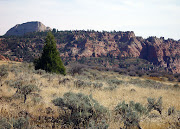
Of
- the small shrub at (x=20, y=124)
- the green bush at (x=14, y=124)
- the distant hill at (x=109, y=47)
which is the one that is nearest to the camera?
the green bush at (x=14, y=124)

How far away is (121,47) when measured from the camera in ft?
421

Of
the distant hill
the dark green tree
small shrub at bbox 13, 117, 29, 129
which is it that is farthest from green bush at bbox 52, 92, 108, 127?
the distant hill

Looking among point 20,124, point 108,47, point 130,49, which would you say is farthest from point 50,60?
point 130,49

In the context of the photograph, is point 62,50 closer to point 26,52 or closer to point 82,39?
point 82,39

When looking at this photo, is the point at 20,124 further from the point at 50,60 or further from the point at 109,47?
the point at 109,47

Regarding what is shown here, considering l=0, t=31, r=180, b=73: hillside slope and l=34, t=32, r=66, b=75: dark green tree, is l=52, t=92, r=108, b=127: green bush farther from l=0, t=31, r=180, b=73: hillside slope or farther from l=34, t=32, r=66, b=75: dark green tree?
l=0, t=31, r=180, b=73: hillside slope

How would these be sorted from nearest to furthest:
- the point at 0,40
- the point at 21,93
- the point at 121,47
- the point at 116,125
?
1. the point at 116,125
2. the point at 21,93
3. the point at 0,40
4. the point at 121,47

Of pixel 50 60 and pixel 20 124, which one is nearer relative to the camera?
pixel 20 124

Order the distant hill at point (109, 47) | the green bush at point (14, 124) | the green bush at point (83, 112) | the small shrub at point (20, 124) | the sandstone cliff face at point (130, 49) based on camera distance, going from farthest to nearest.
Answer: the sandstone cliff face at point (130, 49) → the distant hill at point (109, 47) → the green bush at point (83, 112) → the small shrub at point (20, 124) → the green bush at point (14, 124)

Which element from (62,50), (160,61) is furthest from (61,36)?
(160,61)

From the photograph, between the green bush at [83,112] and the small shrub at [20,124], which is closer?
the small shrub at [20,124]

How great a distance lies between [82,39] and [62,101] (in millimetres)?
118237

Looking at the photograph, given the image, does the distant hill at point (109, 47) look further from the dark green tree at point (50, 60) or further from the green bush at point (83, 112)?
the green bush at point (83, 112)

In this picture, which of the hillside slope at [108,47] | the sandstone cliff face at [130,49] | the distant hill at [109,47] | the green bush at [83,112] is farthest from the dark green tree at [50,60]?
the sandstone cliff face at [130,49]
